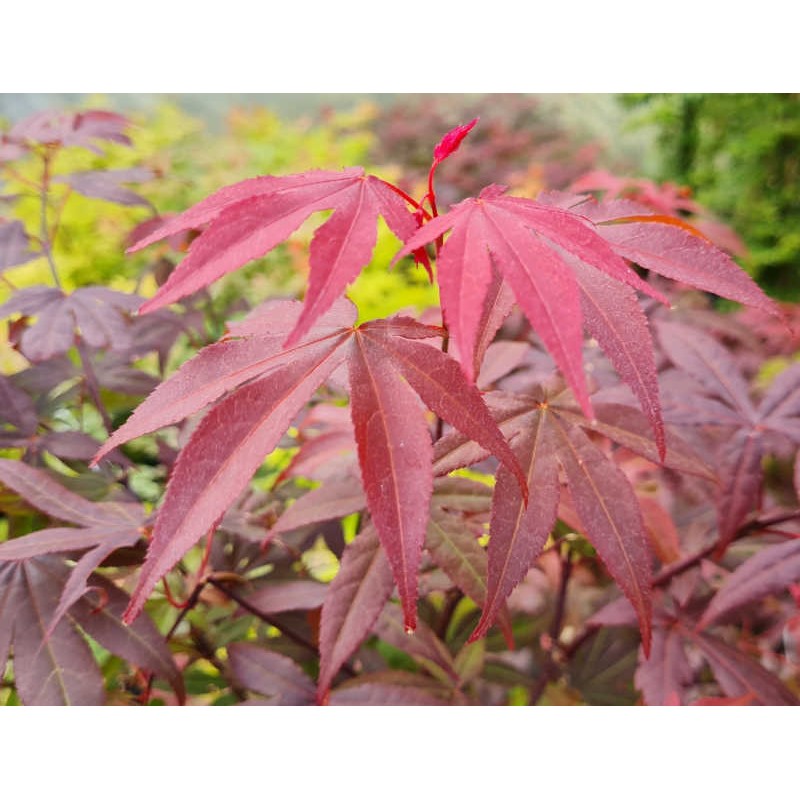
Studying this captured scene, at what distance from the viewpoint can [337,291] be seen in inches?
16.5

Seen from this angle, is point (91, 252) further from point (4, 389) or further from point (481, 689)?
point (481, 689)

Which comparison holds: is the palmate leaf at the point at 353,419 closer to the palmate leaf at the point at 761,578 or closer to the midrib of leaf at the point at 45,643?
the midrib of leaf at the point at 45,643

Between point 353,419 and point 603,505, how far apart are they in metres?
0.24

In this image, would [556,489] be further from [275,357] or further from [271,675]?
[271,675]

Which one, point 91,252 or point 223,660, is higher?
point 91,252

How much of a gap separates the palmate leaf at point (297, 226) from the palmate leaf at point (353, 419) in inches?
3.5

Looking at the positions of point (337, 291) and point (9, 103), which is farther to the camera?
point (9, 103)

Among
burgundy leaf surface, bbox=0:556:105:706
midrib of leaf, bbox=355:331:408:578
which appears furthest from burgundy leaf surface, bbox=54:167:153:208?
midrib of leaf, bbox=355:331:408:578

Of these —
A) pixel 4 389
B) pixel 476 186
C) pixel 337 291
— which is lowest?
pixel 4 389

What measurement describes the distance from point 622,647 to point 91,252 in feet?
9.22

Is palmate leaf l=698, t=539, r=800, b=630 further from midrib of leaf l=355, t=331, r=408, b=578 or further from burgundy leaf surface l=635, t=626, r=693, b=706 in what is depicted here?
midrib of leaf l=355, t=331, r=408, b=578

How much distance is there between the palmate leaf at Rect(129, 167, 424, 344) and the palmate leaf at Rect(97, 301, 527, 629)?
89mm

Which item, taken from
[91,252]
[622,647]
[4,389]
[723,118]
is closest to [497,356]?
[622,647]

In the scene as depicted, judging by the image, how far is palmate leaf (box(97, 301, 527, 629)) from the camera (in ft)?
1.49
